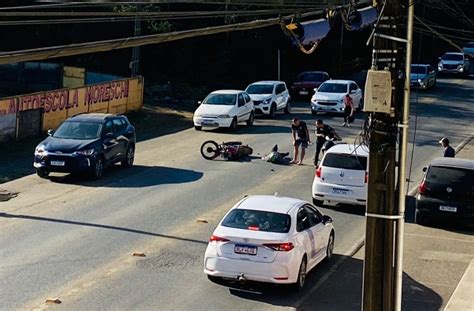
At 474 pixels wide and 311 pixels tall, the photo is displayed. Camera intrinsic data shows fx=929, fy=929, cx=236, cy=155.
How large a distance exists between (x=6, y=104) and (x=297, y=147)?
1062cm

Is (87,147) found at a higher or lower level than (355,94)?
lower

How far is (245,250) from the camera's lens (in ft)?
50.8

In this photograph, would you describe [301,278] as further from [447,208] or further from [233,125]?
[233,125]

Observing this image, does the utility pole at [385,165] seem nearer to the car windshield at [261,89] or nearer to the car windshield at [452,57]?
the car windshield at [261,89]

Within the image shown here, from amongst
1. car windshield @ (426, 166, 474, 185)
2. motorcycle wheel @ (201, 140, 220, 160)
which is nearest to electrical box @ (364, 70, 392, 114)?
car windshield @ (426, 166, 474, 185)

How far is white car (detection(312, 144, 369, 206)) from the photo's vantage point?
22.8 meters

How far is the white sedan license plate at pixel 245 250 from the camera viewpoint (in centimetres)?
1546

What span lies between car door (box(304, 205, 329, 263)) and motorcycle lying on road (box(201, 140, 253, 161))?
39.7 feet

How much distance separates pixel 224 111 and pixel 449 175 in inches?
579

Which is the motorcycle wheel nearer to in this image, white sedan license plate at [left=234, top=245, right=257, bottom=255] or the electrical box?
white sedan license plate at [left=234, top=245, right=257, bottom=255]

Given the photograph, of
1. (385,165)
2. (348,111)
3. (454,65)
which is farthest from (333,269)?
(454,65)

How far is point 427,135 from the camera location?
3634 cm

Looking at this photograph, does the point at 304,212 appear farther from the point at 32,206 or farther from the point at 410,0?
the point at 32,206

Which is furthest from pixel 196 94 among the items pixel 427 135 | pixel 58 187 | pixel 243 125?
pixel 58 187
